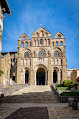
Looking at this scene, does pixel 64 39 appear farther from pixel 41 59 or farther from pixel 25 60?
pixel 25 60

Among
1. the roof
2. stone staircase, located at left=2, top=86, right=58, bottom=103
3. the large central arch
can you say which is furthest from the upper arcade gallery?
stone staircase, located at left=2, top=86, right=58, bottom=103

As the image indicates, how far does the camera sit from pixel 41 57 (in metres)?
46.0

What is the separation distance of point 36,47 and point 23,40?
5.18 meters

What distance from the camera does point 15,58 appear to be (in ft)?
159

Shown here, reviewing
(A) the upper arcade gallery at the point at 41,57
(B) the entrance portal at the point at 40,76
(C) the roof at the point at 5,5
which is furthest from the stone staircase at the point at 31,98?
(B) the entrance portal at the point at 40,76

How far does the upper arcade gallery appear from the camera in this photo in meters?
44.6

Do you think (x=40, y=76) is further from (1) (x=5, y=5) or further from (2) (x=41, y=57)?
(1) (x=5, y=5)

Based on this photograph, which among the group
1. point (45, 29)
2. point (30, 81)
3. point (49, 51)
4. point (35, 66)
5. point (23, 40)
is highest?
point (45, 29)

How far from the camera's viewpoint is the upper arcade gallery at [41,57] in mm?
44625

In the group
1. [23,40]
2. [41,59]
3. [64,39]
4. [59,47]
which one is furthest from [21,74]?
[64,39]

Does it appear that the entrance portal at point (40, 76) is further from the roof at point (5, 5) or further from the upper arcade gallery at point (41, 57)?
the roof at point (5, 5)

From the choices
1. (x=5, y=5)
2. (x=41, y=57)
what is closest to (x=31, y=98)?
(x=5, y=5)

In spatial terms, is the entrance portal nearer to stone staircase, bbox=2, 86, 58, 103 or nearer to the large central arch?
the large central arch

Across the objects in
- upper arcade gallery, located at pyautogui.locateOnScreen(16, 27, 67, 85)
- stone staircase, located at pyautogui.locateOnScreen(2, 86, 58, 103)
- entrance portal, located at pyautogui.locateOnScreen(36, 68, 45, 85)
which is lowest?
stone staircase, located at pyautogui.locateOnScreen(2, 86, 58, 103)
